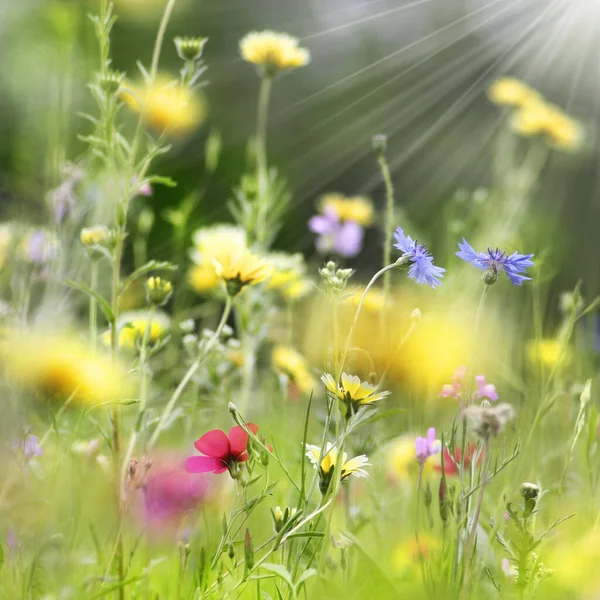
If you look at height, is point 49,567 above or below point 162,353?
above

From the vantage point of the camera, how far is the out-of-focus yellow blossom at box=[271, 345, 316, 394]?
3.95 ft

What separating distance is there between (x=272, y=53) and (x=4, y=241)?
0.48 metres

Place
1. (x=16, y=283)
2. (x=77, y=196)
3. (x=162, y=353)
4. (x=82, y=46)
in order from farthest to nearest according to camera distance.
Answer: (x=82, y=46) < (x=162, y=353) < (x=77, y=196) < (x=16, y=283)

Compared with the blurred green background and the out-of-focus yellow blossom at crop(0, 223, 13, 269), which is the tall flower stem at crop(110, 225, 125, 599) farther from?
the blurred green background

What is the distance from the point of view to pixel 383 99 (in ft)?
13.7

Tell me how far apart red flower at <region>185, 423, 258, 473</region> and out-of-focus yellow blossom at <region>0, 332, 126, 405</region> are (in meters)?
0.09

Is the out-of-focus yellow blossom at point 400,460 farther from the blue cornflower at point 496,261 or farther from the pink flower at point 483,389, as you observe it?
the blue cornflower at point 496,261

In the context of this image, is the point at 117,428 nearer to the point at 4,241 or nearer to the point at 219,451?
the point at 219,451

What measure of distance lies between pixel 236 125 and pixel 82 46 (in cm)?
162

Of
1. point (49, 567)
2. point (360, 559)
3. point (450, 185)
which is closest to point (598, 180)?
point (450, 185)

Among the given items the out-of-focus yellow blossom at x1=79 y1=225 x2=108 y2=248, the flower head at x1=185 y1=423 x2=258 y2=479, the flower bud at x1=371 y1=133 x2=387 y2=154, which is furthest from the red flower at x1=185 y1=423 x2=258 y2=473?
the flower bud at x1=371 y1=133 x2=387 y2=154

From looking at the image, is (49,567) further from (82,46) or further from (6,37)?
(6,37)

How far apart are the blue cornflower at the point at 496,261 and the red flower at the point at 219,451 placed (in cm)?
23

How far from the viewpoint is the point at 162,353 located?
1896 millimetres
